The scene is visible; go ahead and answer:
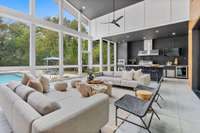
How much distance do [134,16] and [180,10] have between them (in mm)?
2397

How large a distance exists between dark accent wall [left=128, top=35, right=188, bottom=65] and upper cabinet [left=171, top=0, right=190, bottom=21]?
3614 millimetres

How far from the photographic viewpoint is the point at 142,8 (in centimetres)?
717

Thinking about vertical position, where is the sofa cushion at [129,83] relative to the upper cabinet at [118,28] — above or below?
below

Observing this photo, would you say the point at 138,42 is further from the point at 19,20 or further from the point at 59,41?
the point at 19,20

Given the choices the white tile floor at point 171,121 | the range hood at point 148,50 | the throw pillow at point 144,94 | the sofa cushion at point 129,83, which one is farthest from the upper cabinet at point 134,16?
the white tile floor at point 171,121

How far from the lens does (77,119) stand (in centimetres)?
136

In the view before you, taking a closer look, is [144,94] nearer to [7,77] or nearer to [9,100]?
[9,100]

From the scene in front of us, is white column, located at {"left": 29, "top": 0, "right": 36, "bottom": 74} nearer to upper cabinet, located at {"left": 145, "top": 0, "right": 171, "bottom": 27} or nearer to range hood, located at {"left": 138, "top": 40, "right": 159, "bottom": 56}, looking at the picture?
upper cabinet, located at {"left": 145, "top": 0, "right": 171, "bottom": 27}

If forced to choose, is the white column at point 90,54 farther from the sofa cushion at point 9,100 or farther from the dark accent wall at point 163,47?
the sofa cushion at point 9,100

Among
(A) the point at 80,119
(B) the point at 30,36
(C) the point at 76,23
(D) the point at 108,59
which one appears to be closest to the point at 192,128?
(A) the point at 80,119

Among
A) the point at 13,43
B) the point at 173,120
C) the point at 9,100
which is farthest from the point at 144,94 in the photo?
the point at 13,43

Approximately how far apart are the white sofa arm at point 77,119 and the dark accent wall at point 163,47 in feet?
29.8

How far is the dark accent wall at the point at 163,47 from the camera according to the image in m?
8.85

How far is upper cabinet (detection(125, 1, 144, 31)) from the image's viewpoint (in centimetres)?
722
